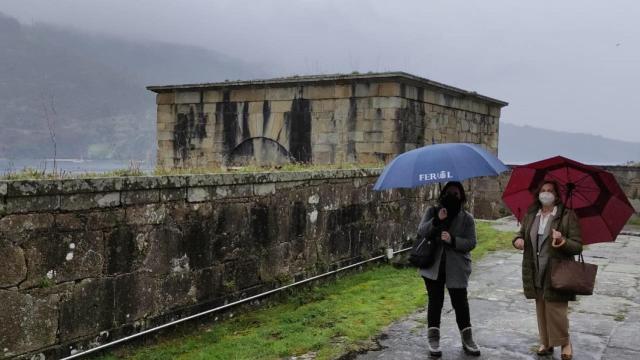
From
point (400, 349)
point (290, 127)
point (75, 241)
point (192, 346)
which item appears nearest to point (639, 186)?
point (290, 127)

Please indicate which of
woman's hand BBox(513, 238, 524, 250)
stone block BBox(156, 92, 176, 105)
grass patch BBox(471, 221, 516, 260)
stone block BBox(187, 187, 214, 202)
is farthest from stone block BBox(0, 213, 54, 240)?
stone block BBox(156, 92, 176, 105)

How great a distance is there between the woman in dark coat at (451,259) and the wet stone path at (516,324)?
9.2 inches

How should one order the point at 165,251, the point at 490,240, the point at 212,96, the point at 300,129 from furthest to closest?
the point at 212,96 < the point at 300,129 < the point at 490,240 < the point at 165,251

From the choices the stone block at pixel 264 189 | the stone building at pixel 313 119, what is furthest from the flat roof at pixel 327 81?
the stone block at pixel 264 189

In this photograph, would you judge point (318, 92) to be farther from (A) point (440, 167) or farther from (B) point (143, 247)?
(A) point (440, 167)

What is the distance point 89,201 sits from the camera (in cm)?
466

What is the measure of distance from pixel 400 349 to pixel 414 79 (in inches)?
419

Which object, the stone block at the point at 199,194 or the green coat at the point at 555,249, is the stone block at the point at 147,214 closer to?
the stone block at the point at 199,194

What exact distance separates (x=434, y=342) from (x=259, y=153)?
1277 cm

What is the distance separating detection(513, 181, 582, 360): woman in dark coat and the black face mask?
22.8 inches

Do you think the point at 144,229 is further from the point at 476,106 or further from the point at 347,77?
the point at 476,106

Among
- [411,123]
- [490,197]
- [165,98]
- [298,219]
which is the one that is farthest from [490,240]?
[165,98]

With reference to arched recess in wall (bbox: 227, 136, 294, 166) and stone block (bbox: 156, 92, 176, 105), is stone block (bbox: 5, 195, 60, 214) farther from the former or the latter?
stone block (bbox: 156, 92, 176, 105)

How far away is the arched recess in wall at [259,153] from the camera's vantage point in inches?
666
